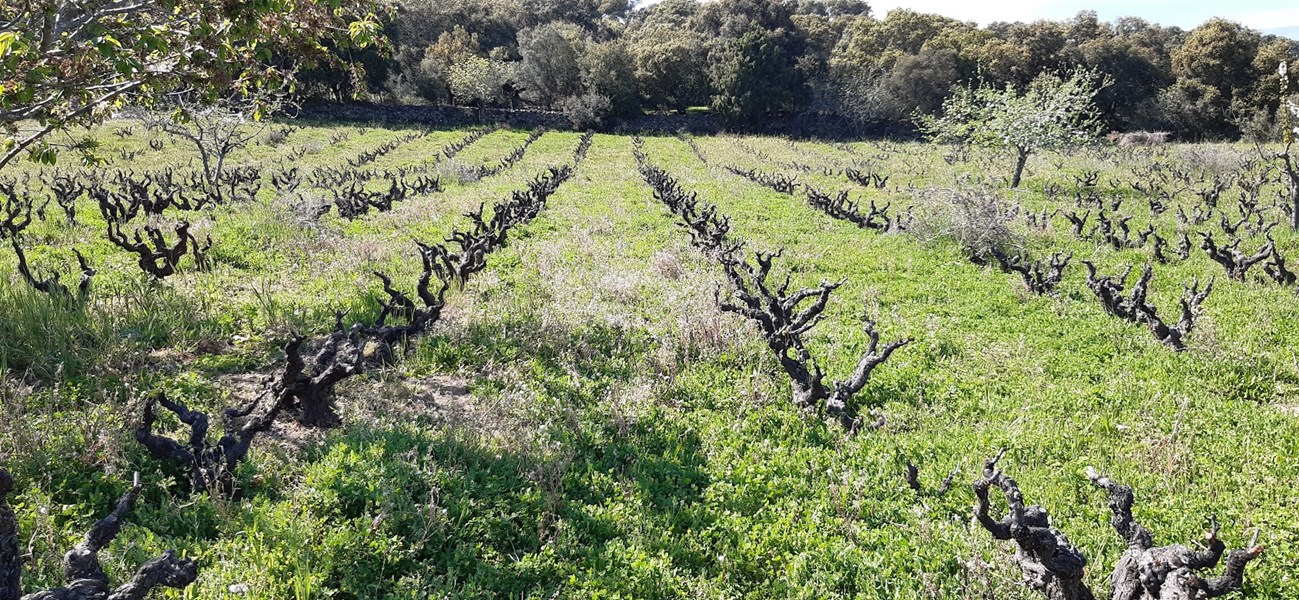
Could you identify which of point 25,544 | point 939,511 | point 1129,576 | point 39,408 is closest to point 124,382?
point 39,408

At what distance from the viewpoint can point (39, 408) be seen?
5.97m

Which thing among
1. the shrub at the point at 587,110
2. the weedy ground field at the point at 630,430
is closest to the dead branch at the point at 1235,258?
the weedy ground field at the point at 630,430

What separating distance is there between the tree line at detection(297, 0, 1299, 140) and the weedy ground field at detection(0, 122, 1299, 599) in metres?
52.7

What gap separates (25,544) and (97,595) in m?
1.55

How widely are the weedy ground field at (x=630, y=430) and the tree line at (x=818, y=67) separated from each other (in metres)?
52.7

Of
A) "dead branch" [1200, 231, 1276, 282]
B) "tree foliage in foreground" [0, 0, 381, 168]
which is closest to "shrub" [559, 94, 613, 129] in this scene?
"dead branch" [1200, 231, 1276, 282]

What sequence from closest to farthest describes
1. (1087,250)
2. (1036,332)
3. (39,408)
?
(39,408), (1036,332), (1087,250)

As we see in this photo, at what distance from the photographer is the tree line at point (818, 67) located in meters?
53.1

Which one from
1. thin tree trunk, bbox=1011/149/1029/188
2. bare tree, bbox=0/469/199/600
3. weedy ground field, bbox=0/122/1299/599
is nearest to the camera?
bare tree, bbox=0/469/199/600

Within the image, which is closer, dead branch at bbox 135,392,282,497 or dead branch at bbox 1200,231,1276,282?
dead branch at bbox 135,392,282,497

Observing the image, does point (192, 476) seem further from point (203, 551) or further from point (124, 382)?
point (124, 382)

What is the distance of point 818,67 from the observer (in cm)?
6844

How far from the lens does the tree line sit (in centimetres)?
5306

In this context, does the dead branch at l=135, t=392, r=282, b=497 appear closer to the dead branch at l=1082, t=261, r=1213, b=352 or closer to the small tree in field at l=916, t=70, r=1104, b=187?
the dead branch at l=1082, t=261, r=1213, b=352
